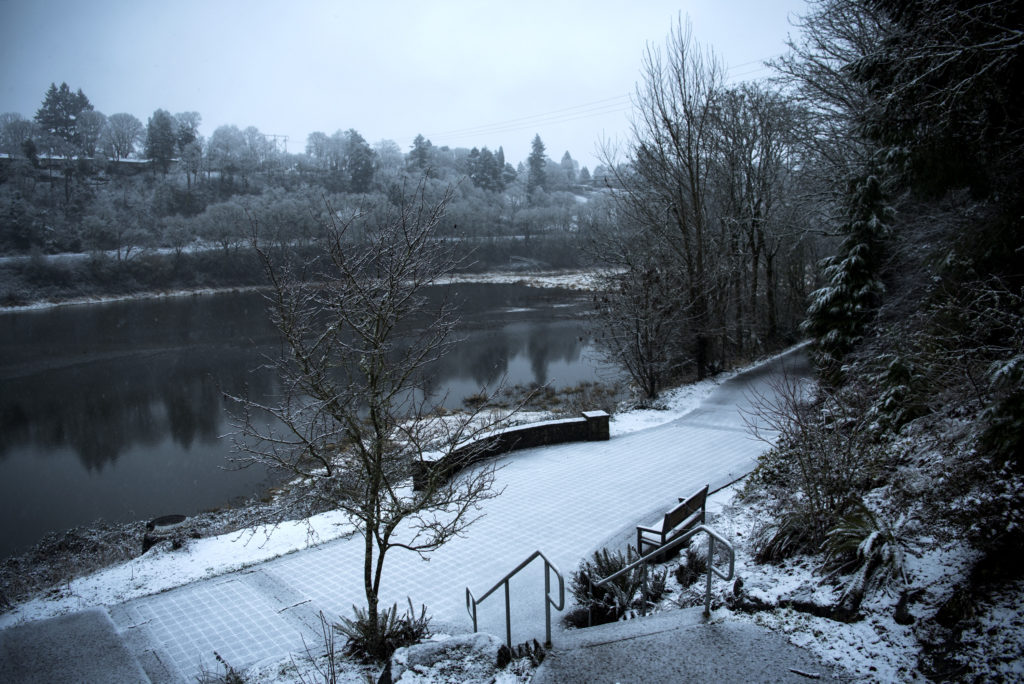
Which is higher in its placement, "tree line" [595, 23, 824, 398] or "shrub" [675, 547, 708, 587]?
"tree line" [595, 23, 824, 398]

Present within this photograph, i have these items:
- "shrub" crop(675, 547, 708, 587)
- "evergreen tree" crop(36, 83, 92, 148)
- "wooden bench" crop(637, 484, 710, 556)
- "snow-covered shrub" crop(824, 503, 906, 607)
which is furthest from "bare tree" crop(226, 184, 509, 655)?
"evergreen tree" crop(36, 83, 92, 148)

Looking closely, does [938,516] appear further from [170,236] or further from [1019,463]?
[170,236]

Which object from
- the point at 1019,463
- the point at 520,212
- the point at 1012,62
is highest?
the point at 520,212

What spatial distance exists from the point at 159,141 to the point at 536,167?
64025mm

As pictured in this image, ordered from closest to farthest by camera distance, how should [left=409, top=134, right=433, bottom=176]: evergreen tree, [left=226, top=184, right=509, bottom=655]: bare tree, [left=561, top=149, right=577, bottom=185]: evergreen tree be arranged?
[left=226, top=184, right=509, bottom=655]: bare tree, [left=409, top=134, right=433, bottom=176]: evergreen tree, [left=561, top=149, right=577, bottom=185]: evergreen tree

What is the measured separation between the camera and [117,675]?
21.3ft

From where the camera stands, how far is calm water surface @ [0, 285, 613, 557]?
57.1ft

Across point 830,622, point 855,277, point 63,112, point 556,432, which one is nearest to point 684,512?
point 830,622

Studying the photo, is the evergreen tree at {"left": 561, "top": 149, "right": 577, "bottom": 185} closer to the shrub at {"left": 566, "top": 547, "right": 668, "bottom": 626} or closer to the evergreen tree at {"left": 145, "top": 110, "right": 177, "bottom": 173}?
the evergreen tree at {"left": 145, "top": 110, "right": 177, "bottom": 173}

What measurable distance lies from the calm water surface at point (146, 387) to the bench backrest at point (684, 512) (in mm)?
2780

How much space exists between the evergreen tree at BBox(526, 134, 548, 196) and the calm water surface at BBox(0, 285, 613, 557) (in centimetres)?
7184

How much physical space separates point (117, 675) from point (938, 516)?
324 inches

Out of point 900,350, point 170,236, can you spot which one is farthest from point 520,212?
point 900,350

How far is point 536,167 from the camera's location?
386 feet
